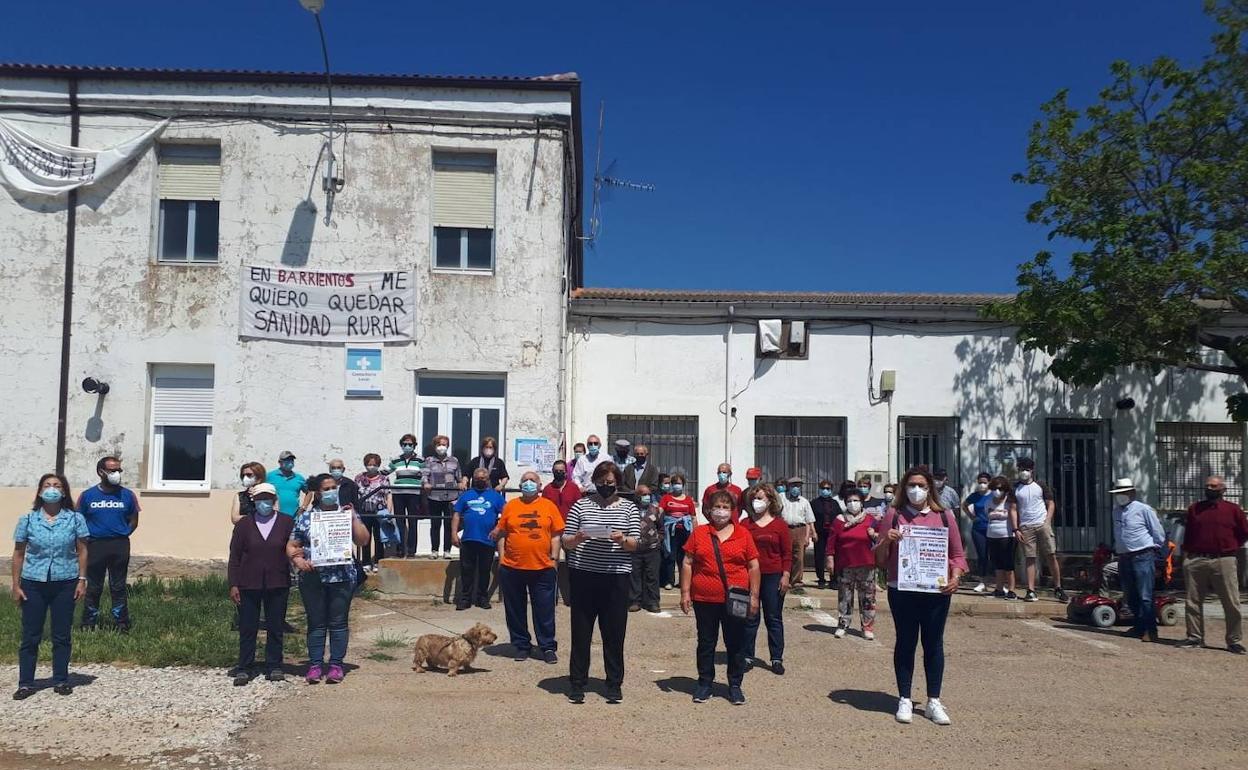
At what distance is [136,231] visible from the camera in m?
14.3

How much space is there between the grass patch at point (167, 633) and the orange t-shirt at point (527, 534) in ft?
7.11

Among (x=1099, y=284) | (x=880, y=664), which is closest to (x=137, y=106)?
(x=880, y=664)

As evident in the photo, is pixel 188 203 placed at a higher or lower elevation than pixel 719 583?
higher

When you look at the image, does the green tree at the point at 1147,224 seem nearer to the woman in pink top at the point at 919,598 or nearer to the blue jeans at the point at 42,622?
the woman in pink top at the point at 919,598

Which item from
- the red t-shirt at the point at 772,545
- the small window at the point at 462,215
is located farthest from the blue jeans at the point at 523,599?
the small window at the point at 462,215

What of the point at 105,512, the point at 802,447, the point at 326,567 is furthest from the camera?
the point at 802,447

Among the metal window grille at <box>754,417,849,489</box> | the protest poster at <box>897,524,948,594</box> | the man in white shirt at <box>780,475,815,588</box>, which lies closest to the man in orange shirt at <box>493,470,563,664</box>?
the protest poster at <box>897,524,948,594</box>

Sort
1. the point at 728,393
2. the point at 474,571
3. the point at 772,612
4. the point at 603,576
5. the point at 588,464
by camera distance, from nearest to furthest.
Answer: the point at 603,576 → the point at 772,612 → the point at 474,571 → the point at 588,464 → the point at 728,393

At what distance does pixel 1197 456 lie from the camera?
54.5 feet

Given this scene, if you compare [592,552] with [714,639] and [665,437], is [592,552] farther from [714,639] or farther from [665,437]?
[665,437]

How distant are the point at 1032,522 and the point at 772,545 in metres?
6.18

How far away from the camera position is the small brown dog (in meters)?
8.34

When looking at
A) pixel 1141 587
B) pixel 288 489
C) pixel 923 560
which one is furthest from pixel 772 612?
pixel 288 489

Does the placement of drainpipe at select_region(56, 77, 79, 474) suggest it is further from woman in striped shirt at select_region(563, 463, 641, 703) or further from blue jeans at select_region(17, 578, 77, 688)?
woman in striped shirt at select_region(563, 463, 641, 703)
